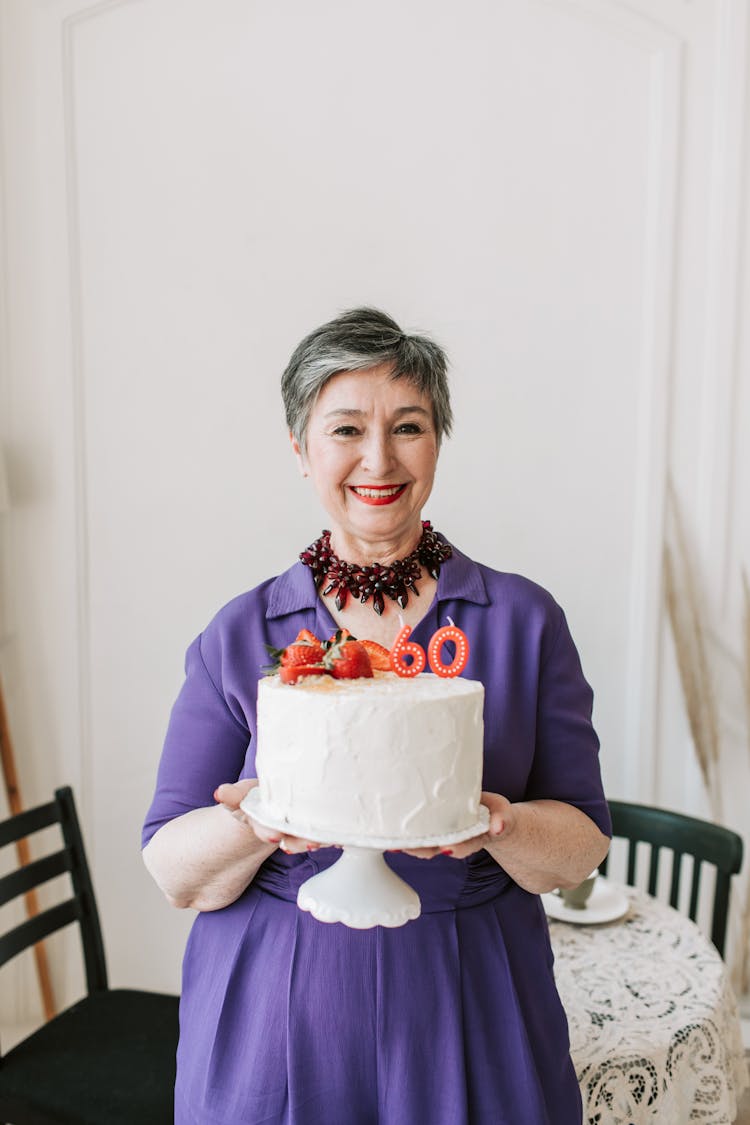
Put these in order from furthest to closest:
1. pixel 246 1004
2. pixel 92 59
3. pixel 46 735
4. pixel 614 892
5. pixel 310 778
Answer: pixel 46 735, pixel 92 59, pixel 614 892, pixel 246 1004, pixel 310 778

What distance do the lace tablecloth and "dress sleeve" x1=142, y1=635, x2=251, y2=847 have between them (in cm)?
79

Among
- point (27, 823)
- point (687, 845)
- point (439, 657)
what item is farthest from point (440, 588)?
point (27, 823)

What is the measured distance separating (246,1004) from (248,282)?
201cm

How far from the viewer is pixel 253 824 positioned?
1061mm

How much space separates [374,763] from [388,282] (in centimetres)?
191

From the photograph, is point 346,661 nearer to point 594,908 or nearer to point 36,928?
point 594,908

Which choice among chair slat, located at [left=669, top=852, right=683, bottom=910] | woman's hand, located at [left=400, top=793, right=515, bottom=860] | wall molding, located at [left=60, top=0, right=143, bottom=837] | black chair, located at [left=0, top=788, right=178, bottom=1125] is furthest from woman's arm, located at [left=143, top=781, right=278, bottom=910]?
wall molding, located at [left=60, top=0, right=143, bottom=837]

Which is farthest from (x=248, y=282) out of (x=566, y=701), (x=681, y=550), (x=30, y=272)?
(x=566, y=701)

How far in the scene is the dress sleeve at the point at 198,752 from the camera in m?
1.32

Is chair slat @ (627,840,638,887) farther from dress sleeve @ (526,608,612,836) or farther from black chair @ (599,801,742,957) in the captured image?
dress sleeve @ (526,608,612,836)

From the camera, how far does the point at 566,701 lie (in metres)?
1.33

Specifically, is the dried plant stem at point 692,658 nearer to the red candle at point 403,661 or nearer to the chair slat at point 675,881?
the chair slat at point 675,881

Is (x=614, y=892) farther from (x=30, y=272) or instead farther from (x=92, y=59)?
(x=92, y=59)

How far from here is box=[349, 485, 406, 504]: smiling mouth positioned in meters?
1.31
